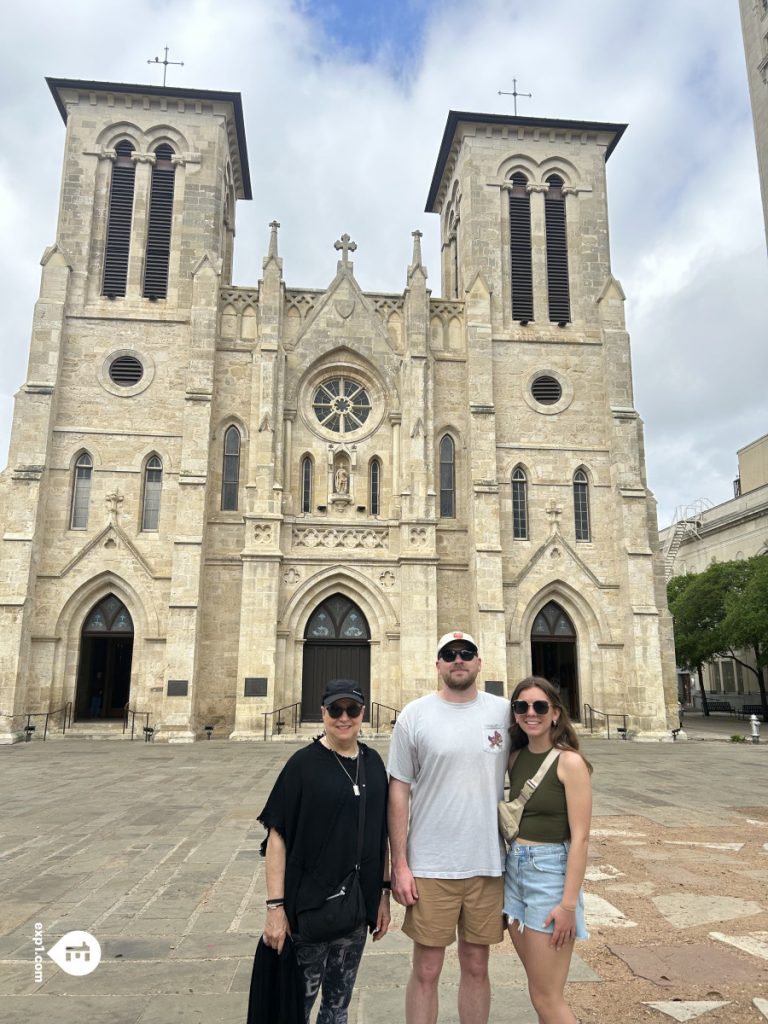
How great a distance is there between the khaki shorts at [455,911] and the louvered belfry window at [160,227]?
1002 inches

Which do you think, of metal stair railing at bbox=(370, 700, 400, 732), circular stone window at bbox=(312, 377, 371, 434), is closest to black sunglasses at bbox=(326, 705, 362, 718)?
metal stair railing at bbox=(370, 700, 400, 732)

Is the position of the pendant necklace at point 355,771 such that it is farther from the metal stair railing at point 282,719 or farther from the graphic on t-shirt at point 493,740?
the metal stair railing at point 282,719

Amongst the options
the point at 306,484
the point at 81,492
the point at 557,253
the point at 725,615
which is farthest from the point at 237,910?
the point at 725,615

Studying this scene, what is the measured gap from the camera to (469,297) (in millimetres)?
26031

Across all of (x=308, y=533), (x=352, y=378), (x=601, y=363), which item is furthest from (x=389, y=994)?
(x=601, y=363)

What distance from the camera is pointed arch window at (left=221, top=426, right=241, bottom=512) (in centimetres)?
2431

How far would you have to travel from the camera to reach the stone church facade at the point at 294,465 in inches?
890

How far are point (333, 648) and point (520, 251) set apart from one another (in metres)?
16.4

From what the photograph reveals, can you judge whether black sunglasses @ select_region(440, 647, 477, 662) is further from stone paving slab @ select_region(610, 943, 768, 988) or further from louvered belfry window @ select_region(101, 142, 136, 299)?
louvered belfry window @ select_region(101, 142, 136, 299)

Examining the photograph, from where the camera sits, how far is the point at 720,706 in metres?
43.1

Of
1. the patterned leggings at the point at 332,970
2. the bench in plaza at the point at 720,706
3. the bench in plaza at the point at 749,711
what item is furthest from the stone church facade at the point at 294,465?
the bench in plaza at the point at 720,706

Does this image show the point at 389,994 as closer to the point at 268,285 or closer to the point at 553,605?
the point at 553,605

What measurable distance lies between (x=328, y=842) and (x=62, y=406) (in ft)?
77.7

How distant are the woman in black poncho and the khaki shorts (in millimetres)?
205
